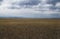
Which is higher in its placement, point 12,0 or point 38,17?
point 12,0

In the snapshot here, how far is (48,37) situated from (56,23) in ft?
0.62

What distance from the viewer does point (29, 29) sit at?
4.40ft

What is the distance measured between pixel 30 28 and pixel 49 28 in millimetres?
221

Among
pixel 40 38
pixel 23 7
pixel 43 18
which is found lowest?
pixel 40 38

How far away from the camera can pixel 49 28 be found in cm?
134

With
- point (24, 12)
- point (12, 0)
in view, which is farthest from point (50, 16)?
point (12, 0)

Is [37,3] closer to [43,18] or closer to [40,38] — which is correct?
[43,18]

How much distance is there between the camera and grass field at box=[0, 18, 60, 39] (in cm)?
134

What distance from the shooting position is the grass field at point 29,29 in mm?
1341

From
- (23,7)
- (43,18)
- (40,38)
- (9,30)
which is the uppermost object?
(23,7)

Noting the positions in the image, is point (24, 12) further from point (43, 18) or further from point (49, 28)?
point (49, 28)

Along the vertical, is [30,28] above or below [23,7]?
below

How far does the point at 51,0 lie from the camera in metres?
1.41

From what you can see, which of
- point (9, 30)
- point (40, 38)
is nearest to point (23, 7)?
point (9, 30)
